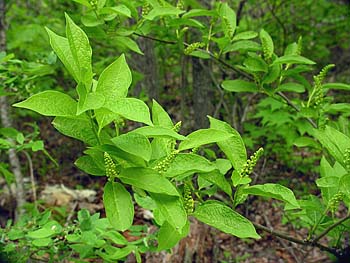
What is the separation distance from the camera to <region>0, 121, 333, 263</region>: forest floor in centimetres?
270

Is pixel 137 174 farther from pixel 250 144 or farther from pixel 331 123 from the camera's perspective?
pixel 250 144

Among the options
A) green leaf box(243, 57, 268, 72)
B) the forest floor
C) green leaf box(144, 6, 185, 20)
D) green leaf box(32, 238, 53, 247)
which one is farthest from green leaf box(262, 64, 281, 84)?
the forest floor

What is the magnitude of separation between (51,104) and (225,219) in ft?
1.49

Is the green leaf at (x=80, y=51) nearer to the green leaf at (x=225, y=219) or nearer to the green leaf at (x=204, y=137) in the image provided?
the green leaf at (x=204, y=137)

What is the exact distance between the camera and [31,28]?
3408 mm

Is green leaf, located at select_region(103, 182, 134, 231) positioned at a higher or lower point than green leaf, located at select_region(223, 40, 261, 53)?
lower

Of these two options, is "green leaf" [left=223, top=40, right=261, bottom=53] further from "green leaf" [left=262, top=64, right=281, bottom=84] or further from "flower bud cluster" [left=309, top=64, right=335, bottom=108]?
"flower bud cluster" [left=309, top=64, right=335, bottom=108]

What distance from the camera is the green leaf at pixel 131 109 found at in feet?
2.72

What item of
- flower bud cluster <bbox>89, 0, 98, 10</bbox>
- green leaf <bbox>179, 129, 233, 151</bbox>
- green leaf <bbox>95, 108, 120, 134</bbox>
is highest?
flower bud cluster <bbox>89, 0, 98, 10</bbox>

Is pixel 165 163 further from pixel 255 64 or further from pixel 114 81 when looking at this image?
pixel 255 64

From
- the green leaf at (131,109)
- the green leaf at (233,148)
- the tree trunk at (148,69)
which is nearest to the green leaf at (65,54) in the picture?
the green leaf at (131,109)

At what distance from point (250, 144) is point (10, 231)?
2127 mm

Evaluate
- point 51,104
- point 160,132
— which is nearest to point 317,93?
point 160,132

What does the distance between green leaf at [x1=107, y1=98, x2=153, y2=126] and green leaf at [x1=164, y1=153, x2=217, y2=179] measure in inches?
6.4
